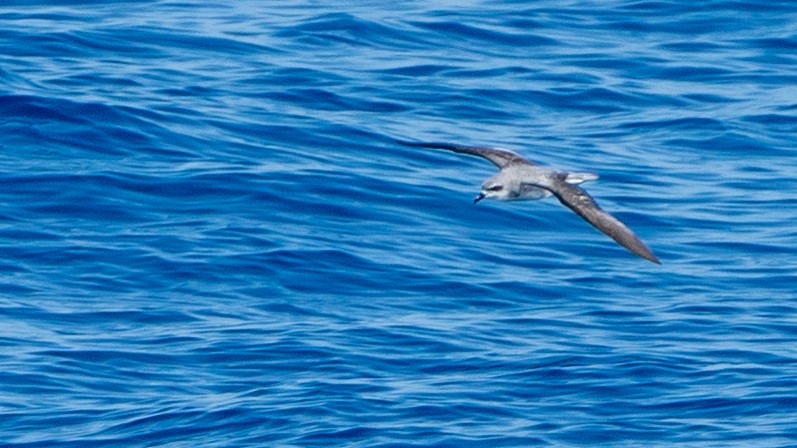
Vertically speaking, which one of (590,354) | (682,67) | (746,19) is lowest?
Answer: (590,354)

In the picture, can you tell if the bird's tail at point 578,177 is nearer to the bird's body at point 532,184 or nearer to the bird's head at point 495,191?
the bird's body at point 532,184

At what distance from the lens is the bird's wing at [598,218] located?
30.7 ft

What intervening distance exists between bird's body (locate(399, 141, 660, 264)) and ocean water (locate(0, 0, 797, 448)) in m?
1.39

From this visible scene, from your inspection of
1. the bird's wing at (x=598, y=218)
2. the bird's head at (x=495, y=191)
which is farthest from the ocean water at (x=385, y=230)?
the bird's wing at (x=598, y=218)

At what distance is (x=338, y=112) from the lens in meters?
16.3

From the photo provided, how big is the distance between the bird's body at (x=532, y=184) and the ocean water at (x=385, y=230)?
139cm

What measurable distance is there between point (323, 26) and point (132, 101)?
320cm

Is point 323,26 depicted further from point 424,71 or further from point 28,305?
point 28,305

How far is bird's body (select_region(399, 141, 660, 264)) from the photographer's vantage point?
9.84m

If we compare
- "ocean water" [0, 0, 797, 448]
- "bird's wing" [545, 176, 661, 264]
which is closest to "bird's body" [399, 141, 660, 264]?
"bird's wing" [545, 176, 661, 264]

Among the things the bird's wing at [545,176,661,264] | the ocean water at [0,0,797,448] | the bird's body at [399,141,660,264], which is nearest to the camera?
the bird's wing at [545,176,661,264]

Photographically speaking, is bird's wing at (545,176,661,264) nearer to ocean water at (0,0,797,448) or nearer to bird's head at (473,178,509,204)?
bird's head at (473,178,509,204)

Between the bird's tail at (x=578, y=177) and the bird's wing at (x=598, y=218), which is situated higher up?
the bird's tail at (x=578, y=177)

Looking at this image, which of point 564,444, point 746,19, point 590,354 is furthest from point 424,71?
point 564,444
